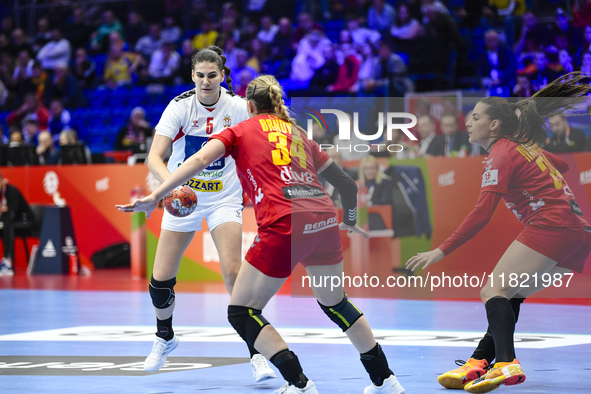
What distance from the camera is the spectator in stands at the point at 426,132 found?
427 inches

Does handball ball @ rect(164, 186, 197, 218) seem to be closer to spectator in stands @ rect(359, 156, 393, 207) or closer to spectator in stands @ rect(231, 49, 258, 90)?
spectator in stands @ rect(359, 156, 393, 207)

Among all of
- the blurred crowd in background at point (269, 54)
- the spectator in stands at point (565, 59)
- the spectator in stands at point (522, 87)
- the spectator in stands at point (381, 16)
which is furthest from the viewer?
the spectator in stands at point (381, 16)

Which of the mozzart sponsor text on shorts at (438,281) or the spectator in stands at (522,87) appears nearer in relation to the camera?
the mozzart sponsor text on shorts at (438,281)

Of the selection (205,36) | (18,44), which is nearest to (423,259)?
(205,36)

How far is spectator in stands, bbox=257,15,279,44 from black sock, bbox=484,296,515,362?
1367cm

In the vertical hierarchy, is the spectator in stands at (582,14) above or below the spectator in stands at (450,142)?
above

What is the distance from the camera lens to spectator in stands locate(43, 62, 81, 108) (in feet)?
62.1

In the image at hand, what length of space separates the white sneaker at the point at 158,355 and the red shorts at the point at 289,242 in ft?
5.39

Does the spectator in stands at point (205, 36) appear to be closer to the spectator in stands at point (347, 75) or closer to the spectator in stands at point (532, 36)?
the spectator in stands at point (347, 75)

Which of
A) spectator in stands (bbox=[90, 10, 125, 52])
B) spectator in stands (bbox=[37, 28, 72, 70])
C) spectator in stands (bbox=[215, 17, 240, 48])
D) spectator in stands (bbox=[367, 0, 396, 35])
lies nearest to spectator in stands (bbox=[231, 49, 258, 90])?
spectator in stands (bbox=[215, 17, 240, 48])

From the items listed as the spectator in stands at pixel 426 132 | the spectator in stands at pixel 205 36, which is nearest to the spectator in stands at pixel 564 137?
the spectator in stands at pixel 426 132

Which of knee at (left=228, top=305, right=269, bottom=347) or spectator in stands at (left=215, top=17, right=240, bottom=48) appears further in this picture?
spectator in stands at (left=215, top=17, right=240, bottom=48)

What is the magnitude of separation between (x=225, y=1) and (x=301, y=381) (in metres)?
16.7

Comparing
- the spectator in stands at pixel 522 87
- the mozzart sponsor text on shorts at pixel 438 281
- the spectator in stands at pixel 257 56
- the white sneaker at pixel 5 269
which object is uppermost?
the spectator in stands at pixel 257 56
